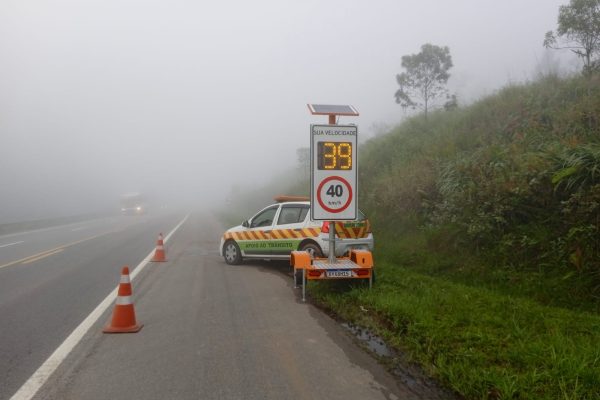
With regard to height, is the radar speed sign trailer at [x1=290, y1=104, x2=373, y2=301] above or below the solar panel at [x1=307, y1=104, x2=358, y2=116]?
below

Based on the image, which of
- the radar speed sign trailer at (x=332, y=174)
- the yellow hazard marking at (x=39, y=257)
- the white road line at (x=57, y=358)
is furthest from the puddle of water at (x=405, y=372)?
the yellow hazard marking at (x=39, y=257)

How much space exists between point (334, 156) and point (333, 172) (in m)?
0.28

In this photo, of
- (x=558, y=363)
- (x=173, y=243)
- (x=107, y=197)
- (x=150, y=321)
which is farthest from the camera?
(x=107, y=197)

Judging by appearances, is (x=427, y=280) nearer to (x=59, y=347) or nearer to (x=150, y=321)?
(x=150, y=321)

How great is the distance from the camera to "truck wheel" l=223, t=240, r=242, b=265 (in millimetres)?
12109

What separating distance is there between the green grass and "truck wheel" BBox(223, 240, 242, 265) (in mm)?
4548

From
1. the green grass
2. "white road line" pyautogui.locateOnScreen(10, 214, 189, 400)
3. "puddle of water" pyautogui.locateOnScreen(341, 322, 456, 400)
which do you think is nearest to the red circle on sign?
the green grass

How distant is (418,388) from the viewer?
4352 millimetres

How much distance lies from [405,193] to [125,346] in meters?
9.34

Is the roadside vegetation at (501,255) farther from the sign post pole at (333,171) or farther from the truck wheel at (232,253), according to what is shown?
the truck wheel at (232,253)

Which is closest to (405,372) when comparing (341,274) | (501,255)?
(341,274)

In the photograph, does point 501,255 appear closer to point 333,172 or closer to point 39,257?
point 333,172

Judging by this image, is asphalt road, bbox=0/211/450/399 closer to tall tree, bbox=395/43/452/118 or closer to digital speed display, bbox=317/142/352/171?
digital speed display, bbox=317/142/352/171

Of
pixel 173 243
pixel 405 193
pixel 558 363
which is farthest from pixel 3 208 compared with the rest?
pixel 558 363
